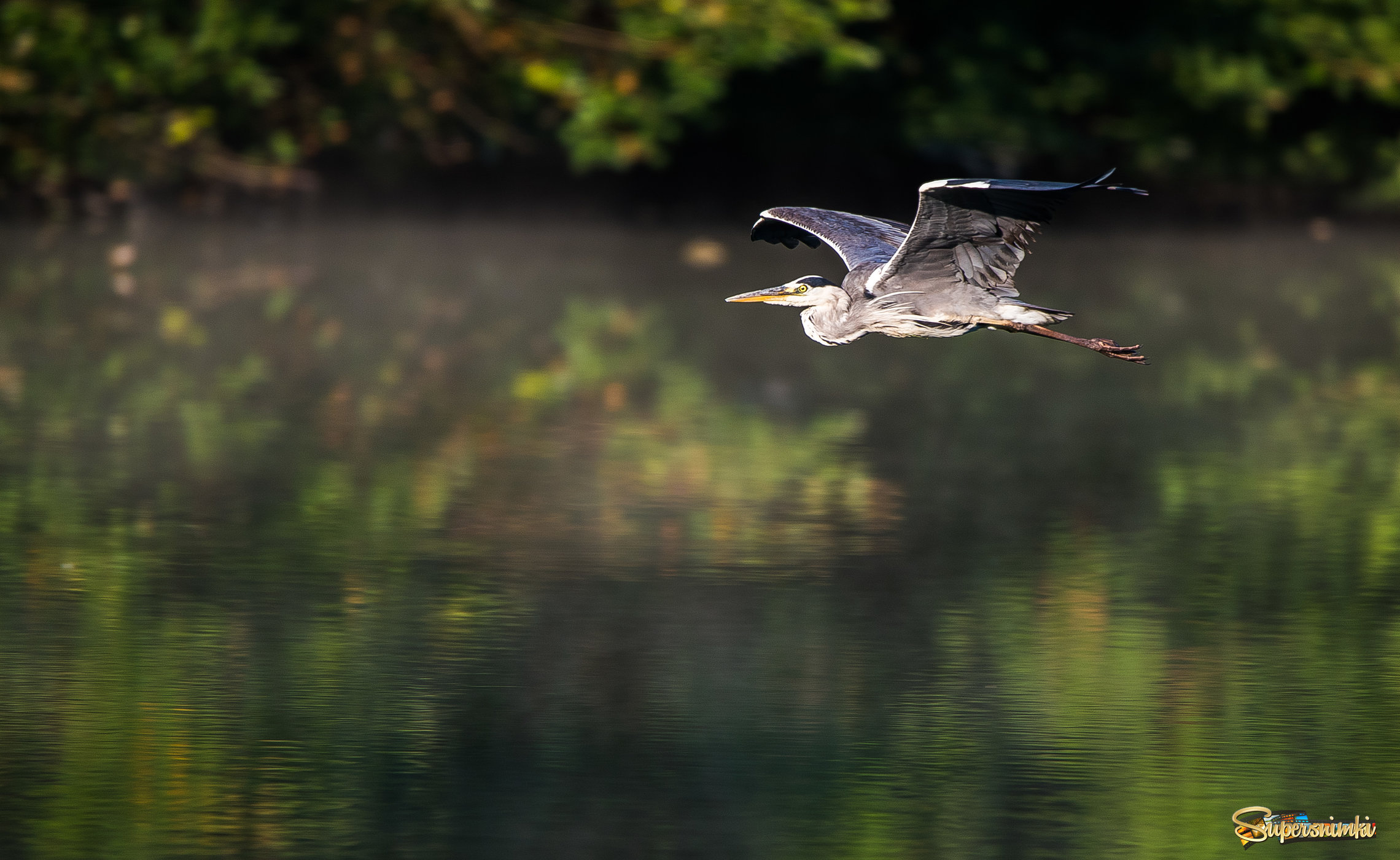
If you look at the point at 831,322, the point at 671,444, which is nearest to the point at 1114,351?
the point at 831,322

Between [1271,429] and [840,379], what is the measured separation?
2.14 metres

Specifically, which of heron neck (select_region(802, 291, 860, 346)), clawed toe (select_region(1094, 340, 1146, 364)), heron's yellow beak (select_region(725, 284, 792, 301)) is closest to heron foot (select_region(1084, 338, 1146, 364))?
clawed toe (select_region(1094, 340, 1146, 364))

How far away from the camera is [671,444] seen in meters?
8.06

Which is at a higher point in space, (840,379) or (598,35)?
(598,35)

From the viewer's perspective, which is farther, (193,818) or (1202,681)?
(1202,681)

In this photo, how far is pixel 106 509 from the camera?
689 centimetres

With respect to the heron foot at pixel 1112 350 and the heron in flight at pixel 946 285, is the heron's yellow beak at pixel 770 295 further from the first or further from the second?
the heron foot at pixel 1112 350

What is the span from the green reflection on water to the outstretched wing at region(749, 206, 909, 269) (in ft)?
3.59

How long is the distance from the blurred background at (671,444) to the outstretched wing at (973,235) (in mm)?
1072

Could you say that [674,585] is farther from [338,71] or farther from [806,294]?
[338,71]

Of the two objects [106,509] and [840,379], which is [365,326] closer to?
[840,379]

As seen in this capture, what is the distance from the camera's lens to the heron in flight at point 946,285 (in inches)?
177

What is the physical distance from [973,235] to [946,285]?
14cm

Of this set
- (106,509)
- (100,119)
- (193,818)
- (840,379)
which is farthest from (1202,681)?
(100,119)
